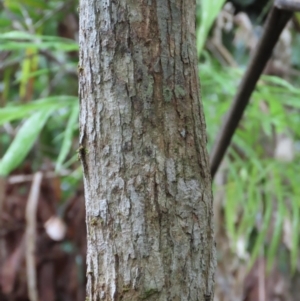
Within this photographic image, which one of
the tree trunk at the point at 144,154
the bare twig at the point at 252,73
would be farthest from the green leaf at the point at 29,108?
the tree trunk at the point at 144,154

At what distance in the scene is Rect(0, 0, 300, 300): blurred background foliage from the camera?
31.2 inches

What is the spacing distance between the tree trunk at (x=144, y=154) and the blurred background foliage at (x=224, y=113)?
275mm

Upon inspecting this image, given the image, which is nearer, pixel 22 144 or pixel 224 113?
pixel 22 144

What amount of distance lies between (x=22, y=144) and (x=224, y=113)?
1.06 ft

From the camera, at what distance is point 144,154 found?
0.32 metres

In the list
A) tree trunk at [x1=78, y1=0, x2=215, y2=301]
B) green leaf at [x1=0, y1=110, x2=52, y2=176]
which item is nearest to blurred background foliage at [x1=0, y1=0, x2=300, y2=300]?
green leaf at [x1=0, y1=110, x2=52, y2=176]

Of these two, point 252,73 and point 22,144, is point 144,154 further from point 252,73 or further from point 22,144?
point 22,144

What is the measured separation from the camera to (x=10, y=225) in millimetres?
1379

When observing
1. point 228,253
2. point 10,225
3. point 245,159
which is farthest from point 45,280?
point 245,159

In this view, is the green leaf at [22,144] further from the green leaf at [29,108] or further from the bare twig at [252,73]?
the bare twig at [252,73]

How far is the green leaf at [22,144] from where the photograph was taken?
0.75 m

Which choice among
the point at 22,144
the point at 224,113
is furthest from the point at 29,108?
the point at 224,113

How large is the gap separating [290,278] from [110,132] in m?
1.07

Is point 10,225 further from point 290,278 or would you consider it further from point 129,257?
point 129,257
